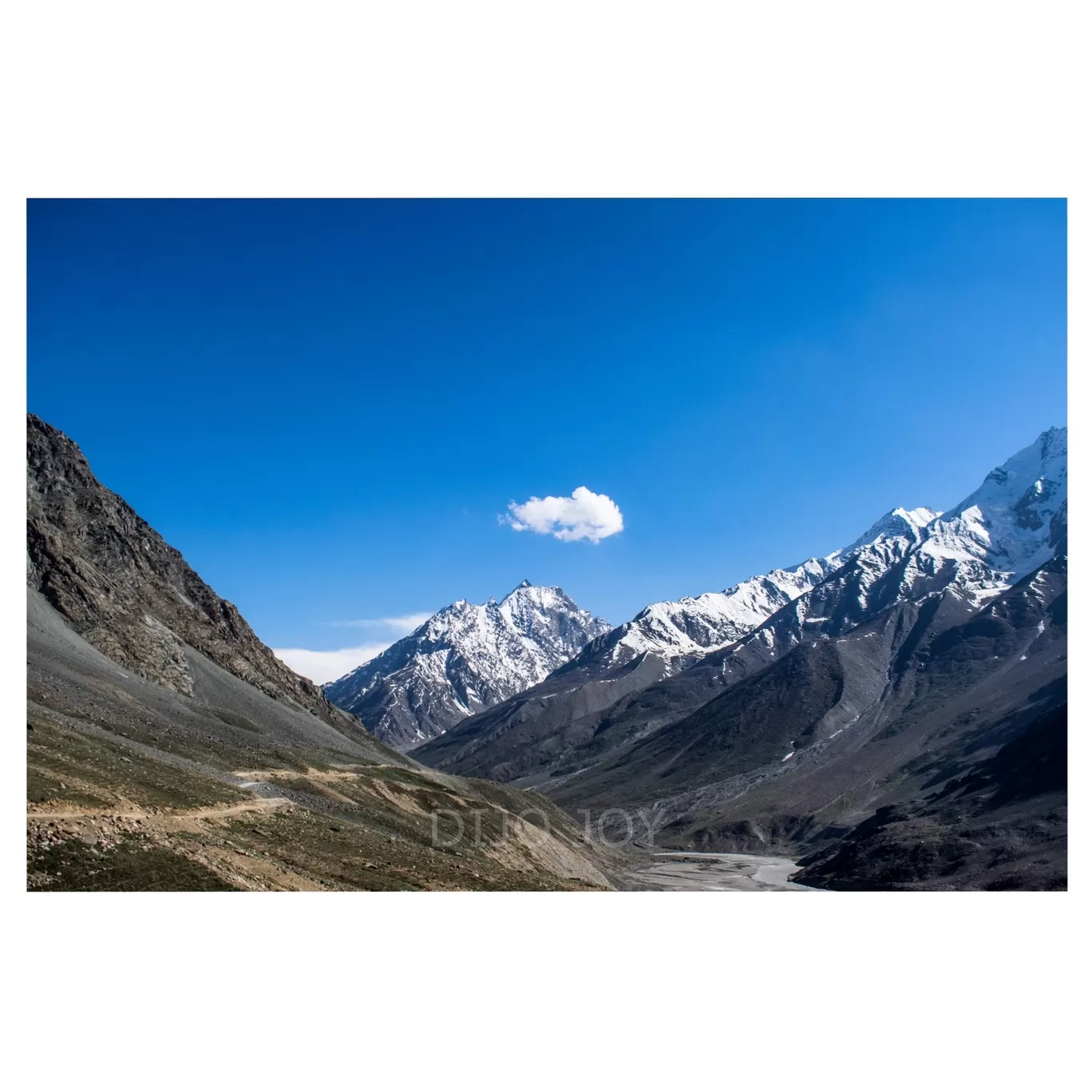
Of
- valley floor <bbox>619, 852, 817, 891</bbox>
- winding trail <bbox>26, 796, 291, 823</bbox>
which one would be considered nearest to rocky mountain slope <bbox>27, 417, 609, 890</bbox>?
winding trail <bbox>26, 796, 291, 823</bbox>

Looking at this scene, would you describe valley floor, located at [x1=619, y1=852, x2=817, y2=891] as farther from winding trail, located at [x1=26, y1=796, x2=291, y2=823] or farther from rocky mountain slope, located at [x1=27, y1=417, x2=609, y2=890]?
winding trail, located at [x1=26, y1=796, x2=291, y2=823]

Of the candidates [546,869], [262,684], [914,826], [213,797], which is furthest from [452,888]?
[914,826]

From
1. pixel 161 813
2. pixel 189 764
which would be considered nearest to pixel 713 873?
pixel 189 764

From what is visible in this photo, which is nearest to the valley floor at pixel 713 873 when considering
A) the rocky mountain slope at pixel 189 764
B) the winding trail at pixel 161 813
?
the rocky mountain slope at pixel 189 764

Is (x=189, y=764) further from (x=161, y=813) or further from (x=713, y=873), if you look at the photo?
(x=713, y=873)

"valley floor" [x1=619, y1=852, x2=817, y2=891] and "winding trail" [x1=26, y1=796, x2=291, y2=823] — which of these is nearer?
"winding trail" [x1=26, y1=796, x2=291, y2=823]

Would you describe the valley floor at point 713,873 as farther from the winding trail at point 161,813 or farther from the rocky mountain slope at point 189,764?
the winding trail at point 161,813
